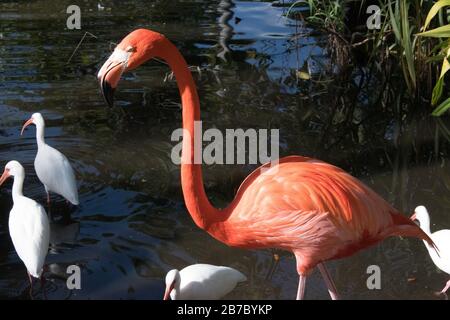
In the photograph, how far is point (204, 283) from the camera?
382 cm

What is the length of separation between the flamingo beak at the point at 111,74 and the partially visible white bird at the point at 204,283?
1.20m

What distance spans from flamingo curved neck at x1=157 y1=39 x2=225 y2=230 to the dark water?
78 centimetres

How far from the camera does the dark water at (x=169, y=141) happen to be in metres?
4.23

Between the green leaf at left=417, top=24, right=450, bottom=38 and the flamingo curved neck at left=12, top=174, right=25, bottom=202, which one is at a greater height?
the green leaf at left=417, top=24, right=450, bottom=38

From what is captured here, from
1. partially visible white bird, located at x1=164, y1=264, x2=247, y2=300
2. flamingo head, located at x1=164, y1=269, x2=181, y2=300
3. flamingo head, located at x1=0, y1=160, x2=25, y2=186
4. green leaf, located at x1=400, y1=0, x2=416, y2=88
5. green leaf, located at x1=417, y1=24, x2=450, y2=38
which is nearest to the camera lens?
flamingo head, located at x1=164, y1=269, x2=181, y2=300

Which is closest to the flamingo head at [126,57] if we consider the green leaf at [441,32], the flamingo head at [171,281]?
Answer: the flamingo head at [171,281]

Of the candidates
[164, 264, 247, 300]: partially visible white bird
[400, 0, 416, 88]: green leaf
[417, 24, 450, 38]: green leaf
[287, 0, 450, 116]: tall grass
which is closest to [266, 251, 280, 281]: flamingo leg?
[164, 264, 247, 300]: partially visible white bird

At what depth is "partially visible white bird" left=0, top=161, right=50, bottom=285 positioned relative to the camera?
3.84 metres

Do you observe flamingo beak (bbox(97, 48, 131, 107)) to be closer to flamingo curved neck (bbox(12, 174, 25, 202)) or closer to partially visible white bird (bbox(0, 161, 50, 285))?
partially visible white bird (bbox(0, 161, 50, 285))

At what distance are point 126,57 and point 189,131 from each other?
515 mm

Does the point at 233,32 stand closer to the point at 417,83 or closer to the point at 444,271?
the point at 417,83

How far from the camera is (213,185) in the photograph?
535 centimetres

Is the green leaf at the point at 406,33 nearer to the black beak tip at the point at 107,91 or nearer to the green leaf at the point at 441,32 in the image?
the green leaf at the point at 441,32

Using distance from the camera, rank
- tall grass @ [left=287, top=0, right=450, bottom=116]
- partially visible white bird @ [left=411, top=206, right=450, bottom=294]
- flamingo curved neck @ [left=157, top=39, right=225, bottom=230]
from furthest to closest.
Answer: tall grass @ [left=287, top=0, right=450, bottom=116], partially visible white bird @ [left=411, top=206, right=450, bottom=294], flamingo curved neck @ [left=157, top=39, right=225, bottom=230]
